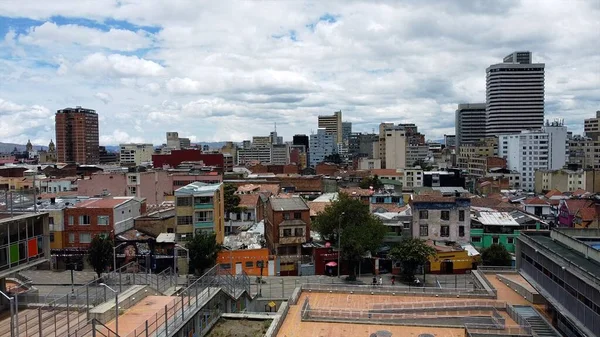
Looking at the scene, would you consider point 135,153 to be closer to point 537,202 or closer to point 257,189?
point 257,189

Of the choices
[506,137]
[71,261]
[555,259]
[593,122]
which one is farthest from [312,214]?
[593,122]

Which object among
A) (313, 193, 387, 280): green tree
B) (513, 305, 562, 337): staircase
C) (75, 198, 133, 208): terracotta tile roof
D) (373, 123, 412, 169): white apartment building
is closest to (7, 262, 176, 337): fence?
(513, 305, 562, 337): staircase

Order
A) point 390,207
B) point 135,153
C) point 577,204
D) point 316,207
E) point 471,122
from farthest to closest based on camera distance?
point 471,122 < point 135,153 < point 390,207 < point 316,207 < point 577,204

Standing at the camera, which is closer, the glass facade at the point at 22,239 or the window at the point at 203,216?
the glass facade at the point at 22,239

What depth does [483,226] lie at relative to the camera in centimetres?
4553

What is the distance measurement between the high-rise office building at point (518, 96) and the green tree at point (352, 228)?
444 ft

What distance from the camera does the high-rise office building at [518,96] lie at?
532 ft

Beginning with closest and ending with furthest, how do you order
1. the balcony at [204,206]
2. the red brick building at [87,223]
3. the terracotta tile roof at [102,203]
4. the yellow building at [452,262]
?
the yellow building at [452,262]
the balcony at [204,206]
the red brick building at [87,223]
the terracotta tile roof at [102,203]

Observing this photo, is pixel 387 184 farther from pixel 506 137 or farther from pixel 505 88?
pixel 505 88

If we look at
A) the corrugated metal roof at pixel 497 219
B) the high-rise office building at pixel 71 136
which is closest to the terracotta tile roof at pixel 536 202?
the corrugated metal roof at pixel 497 219

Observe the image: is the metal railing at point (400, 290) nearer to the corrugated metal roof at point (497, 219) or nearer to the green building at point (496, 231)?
the green building at point (496, 231)

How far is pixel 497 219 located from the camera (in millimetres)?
46812

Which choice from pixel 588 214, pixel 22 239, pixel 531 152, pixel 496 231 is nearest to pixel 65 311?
pixel 22 239

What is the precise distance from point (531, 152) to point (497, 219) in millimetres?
74011
